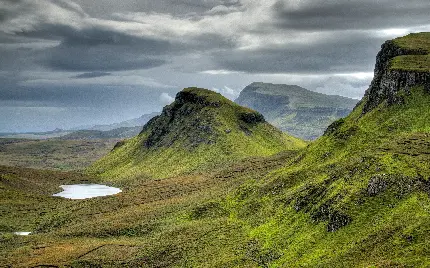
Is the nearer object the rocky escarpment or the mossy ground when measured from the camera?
the mossy ground

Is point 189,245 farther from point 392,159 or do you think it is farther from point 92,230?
point 392,159

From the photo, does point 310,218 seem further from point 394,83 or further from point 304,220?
point 394,83

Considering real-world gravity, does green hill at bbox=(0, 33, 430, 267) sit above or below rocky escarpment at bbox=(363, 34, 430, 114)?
below

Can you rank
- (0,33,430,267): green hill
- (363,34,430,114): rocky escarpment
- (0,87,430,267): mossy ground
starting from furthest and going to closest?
(363,34,430,114): rocky escarpment, (0,33,430,267): green hill, (0,87,430,267): mossy ground

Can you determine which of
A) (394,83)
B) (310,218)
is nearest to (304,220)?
(310,218)

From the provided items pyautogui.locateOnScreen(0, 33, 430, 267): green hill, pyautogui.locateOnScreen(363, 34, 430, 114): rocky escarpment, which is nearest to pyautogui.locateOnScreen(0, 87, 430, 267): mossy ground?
pyautogui.locateOnScreen(0, 33, 430, 267): green hill

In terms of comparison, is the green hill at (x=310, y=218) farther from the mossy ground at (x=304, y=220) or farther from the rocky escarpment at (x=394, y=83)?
the rocky escarpment at (x=394, y=83)

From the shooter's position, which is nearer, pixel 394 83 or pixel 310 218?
pixel 310 218

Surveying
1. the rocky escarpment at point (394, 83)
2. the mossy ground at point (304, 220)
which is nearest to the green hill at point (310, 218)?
the mossy ground at point (304, 220)

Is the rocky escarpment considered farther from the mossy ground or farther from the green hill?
the mossy ground

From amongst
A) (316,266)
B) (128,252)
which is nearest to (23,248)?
(128,252)

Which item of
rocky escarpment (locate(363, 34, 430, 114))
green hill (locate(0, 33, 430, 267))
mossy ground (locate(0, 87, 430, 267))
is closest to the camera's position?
mossy ground (locate(0, 87, 430, 267))
